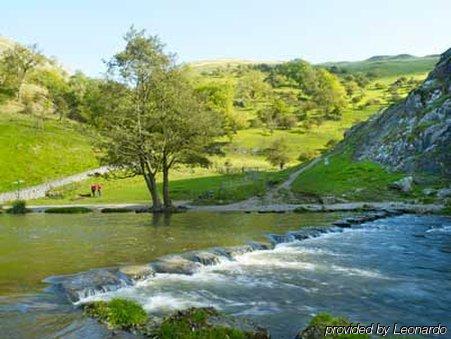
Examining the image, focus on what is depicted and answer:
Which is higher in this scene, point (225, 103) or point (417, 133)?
point (225, 103)

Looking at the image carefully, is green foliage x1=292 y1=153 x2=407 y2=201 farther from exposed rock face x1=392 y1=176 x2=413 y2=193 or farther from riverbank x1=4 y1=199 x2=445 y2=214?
riverbank x1=4 y1=199 x2=445 y2=214

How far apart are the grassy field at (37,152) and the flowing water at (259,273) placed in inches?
1998

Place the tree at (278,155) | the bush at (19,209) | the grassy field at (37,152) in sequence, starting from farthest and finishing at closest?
the tree at (278,155), the grassy field at (37,152), the bush at (19,209)

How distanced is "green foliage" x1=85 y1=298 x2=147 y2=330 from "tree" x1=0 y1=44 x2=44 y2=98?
447 feet

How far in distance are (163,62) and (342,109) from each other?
126 m

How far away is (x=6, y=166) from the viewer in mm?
95562

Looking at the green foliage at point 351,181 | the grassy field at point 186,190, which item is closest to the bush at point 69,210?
the grassy field at point 186,190

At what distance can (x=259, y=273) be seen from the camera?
26953mm

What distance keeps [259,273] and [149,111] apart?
32426 millimetres

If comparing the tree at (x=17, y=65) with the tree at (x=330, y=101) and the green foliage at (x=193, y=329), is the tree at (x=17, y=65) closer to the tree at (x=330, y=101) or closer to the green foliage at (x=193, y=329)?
the tree at (x=330, y=101)

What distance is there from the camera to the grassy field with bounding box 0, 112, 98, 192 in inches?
3754

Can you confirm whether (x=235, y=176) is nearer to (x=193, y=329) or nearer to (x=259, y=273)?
(x=259, y=273)

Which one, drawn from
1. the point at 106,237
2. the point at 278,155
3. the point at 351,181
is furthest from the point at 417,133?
the point at 106,237

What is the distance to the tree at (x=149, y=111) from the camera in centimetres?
5456
